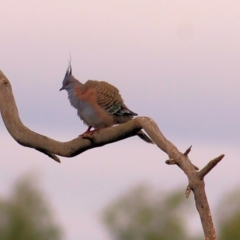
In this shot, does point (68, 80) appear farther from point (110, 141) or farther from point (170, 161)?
point (170, 161)

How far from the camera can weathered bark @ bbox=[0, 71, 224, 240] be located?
6.66 metres

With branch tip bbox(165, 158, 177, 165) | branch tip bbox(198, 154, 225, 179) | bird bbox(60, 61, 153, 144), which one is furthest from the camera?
bird bbox(60, 61, 153, 144)

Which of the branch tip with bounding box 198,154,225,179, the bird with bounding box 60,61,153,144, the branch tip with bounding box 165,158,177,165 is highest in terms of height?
the bird with bounding box 60,61,153,144

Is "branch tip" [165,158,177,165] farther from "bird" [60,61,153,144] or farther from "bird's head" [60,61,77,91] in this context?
"bird's head" [60,61,77,91]

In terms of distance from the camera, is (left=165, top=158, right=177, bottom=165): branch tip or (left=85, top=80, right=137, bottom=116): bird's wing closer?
(left=165, top=158, right=177, bottom=165): branch tip

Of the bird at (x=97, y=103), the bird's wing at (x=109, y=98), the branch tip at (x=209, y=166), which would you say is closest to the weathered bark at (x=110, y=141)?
the branch tip at (x=209, y=166)

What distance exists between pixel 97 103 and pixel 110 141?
7.73 feet

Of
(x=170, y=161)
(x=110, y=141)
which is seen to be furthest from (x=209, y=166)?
(x=110, y=141)

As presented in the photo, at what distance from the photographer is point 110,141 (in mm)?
7773

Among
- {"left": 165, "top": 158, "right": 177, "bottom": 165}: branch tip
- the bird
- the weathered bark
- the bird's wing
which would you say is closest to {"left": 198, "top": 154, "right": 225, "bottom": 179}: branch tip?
the weathered bark

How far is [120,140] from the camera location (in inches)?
305

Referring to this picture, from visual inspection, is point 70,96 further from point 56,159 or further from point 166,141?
point 166,141

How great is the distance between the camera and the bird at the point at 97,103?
979 centimetres

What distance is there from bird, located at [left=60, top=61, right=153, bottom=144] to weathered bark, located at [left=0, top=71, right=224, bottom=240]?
4.33ft
